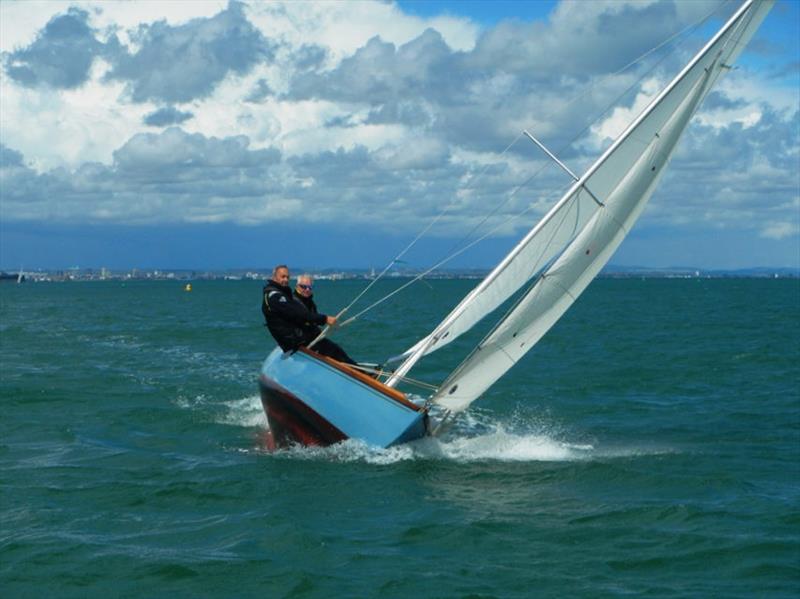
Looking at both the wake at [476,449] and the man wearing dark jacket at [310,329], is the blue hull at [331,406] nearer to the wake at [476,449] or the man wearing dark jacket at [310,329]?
the wake at [476,449]

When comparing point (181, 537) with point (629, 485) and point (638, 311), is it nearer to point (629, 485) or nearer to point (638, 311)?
point (629, 485)

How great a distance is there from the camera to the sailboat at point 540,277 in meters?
13.0

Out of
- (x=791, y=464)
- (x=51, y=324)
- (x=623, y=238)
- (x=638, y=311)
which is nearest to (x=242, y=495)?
(x=623, y=238)

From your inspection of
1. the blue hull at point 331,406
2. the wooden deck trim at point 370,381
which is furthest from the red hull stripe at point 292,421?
the wooden deck trim at point 370,381

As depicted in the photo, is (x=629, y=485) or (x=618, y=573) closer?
(x=618, y=573)

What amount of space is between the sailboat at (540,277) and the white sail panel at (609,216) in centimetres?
1

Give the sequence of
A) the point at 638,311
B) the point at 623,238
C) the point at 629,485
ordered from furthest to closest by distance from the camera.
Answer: the point at 638,311, the point at 623,238, the point at 629,485

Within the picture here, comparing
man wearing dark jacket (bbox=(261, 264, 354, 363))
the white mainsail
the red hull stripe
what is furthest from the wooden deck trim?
the red hull stripe

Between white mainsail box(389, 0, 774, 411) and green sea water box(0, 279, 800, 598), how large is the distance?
140 centimetres

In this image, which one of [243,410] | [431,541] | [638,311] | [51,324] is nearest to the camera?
[431,541]

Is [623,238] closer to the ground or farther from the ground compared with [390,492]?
farther from the ground

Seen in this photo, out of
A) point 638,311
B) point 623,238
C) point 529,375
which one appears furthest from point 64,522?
point 638,311

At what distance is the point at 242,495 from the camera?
38.6 ft

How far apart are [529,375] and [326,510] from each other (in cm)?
1418
